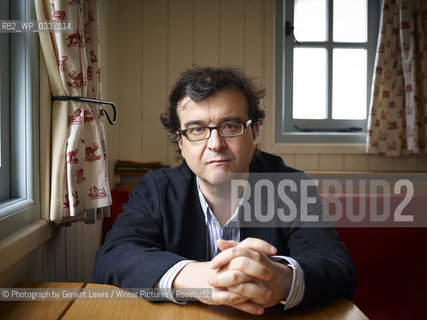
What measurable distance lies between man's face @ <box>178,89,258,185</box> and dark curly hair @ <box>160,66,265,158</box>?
23mm

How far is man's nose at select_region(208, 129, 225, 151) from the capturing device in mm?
1139

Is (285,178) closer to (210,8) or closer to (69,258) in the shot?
(69,258)

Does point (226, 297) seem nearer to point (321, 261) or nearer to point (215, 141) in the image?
point (321, 261)

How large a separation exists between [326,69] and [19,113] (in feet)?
7.15

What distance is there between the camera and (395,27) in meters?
2.53

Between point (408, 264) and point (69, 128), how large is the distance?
156 centimetres

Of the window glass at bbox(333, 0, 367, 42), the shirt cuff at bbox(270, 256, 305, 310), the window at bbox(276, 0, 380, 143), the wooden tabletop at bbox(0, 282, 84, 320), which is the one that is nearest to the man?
the shirt cuff at bbox(270, 256, 305, 310)

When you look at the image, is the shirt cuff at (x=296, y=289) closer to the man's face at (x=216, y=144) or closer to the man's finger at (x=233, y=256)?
the man's finger at (x=233, y=256)

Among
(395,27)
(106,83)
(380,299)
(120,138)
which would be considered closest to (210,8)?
(106,83)

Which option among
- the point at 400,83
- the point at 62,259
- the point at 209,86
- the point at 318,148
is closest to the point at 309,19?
the point at 400,83

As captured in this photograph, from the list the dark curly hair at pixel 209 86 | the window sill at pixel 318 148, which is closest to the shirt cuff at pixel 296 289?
the dark curly hair at pixel 209 86

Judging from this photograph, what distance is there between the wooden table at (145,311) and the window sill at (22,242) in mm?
111

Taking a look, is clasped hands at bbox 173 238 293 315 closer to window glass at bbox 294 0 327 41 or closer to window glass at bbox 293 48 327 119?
window glass at bbox 293 48 327 119

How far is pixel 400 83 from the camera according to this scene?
2553mm
